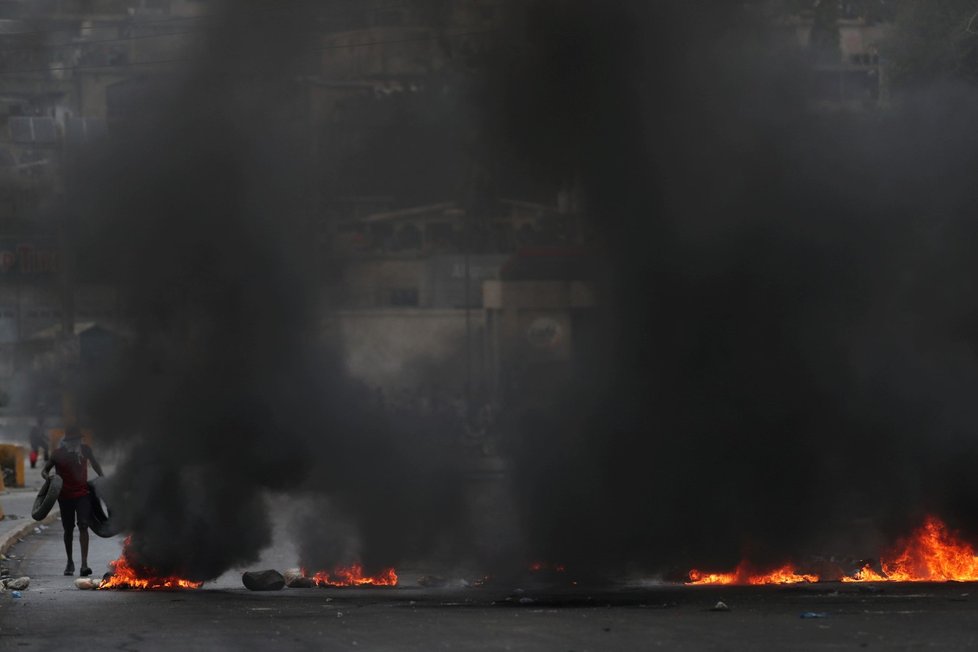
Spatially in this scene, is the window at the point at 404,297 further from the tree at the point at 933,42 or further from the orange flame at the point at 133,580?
A: the tree at the point at 933,42

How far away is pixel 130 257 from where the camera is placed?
620 inches

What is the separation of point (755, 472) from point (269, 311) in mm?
4481

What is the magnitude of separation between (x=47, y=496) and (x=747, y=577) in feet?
20.5

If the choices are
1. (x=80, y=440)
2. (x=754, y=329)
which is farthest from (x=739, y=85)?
(x=80, y=440)

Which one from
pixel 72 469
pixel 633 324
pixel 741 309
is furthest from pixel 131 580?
pixel 741 309

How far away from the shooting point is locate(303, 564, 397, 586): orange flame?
14930 mm

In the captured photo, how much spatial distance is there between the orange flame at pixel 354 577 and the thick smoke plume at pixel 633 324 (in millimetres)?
139

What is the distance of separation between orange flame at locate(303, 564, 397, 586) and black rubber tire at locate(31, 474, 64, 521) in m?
2.44

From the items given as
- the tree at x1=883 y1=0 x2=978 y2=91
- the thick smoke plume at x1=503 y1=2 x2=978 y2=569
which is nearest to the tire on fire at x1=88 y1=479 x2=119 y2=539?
the thick smoke plume at x1=503 y1=2 x2=978 y2=569

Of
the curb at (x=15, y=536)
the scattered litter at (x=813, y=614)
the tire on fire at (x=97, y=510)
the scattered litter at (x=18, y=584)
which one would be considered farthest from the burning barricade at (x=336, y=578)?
the curb at (x=15, y=536)

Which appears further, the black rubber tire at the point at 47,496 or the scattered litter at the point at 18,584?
the black rubber tire at the point at 47,496

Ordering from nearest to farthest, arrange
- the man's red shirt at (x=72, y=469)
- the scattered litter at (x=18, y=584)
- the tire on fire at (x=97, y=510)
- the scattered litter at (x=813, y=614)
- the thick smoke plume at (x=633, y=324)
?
the scattered litter at (x=813, y=614)
the scattered litter at (x=18, y=584)
the thick smoke plume at (x=633, y=324)
the tire on fire at (x=97, y=510)
the man's red shirt at (x=72, y=469)

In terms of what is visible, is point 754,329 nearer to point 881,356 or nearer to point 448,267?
point 881,356

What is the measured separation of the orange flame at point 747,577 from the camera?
14633 mm
